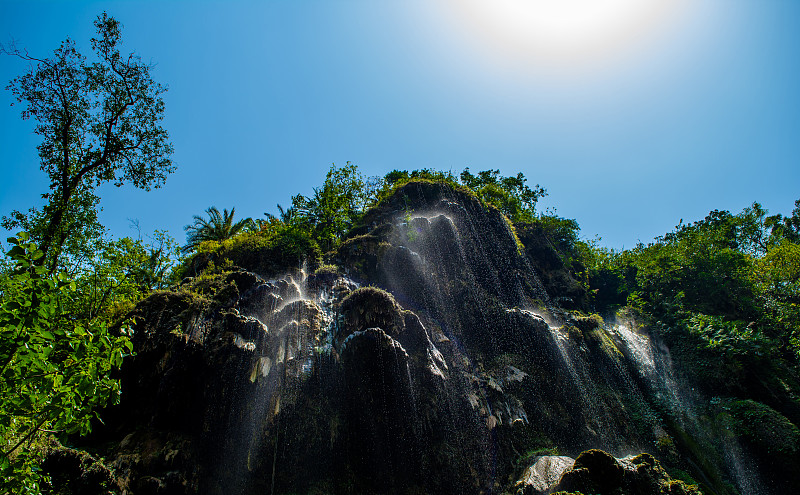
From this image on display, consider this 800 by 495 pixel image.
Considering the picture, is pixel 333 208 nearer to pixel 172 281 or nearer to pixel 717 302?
pixel 172 281

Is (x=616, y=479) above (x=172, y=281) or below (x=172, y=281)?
below

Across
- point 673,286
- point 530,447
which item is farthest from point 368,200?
point 673,286

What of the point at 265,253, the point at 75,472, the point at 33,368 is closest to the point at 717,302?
the point at 265,253

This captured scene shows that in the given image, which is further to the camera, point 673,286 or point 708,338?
point 673,286

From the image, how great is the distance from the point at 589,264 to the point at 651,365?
1199 centimetres

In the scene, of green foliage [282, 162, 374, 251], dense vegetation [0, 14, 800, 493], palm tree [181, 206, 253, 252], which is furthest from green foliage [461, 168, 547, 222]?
palm tree [181, 206, 253, 252]

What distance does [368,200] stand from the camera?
103 feet

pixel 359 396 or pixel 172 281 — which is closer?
pixel 359 396

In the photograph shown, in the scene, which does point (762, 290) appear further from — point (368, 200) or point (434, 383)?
point (368, 200)

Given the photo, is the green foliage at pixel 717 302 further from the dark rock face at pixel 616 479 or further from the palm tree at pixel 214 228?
the palm tree at pixel 214 228

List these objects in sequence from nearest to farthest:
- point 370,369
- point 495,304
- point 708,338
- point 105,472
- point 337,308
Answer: point 105,472
point 370,369
point 337,308
point 708,338
point 495,304

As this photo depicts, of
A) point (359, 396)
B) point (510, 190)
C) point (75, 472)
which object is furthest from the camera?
point (510, 190)

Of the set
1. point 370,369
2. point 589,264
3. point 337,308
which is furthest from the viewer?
point 589,264

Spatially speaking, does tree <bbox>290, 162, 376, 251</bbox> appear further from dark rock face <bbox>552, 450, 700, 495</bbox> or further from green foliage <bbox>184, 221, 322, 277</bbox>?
dark rock face <bbox>552, 450, 700, 495</bbox>
